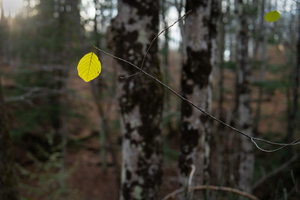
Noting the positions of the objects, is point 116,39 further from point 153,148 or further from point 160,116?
point 153,148

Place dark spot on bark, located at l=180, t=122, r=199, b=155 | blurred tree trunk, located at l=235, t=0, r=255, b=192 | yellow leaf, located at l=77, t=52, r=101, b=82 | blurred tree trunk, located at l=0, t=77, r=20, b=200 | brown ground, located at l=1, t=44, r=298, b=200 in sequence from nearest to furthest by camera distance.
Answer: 1. yellow leaf, located at l=77, t=52, r=101, b=82
2. blurred tree trunk, located at l=0, t=77, r=20, b=200
3. dark spot on bark, located at l=180, t=122, r=199, b=155
4. blurred tree trunk, located at l=235, t=0, r=255, b=192
5. brown ground, located at l=1, t=44, r=298, b=200

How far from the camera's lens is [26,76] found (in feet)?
27.0

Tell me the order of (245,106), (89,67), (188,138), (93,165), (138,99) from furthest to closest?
1. (93,165)
2. (245,106)
3. (188,138)
4. (138,99)
5. (89,67)

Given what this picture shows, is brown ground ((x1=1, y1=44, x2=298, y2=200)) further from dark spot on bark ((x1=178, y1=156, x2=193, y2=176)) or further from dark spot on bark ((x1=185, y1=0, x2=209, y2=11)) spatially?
dark spot on bark ((x1=185, y1=0, x2=209, y2=11))

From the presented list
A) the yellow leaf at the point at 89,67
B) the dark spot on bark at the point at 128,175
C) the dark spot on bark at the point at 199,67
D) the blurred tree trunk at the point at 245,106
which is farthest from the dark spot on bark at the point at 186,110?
the blurred tree trunk at the point at 245,106

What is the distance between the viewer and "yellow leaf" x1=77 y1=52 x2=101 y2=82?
64 cm

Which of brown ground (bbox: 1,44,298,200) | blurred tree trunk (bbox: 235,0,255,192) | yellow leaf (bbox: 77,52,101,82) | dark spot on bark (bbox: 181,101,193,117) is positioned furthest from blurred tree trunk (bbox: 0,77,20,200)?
blurred tree trunk (bbox: 235,0,255,192)

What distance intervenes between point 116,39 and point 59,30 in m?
7.56

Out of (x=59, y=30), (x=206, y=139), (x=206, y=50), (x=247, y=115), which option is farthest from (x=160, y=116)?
(x=59, y=30)

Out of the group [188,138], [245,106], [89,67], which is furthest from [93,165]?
[89,67]

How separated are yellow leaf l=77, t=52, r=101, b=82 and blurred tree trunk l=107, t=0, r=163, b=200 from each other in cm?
107

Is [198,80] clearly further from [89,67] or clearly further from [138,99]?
[89,67]

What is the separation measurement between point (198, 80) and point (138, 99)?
0.65 metres

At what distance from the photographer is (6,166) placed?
1773mm
